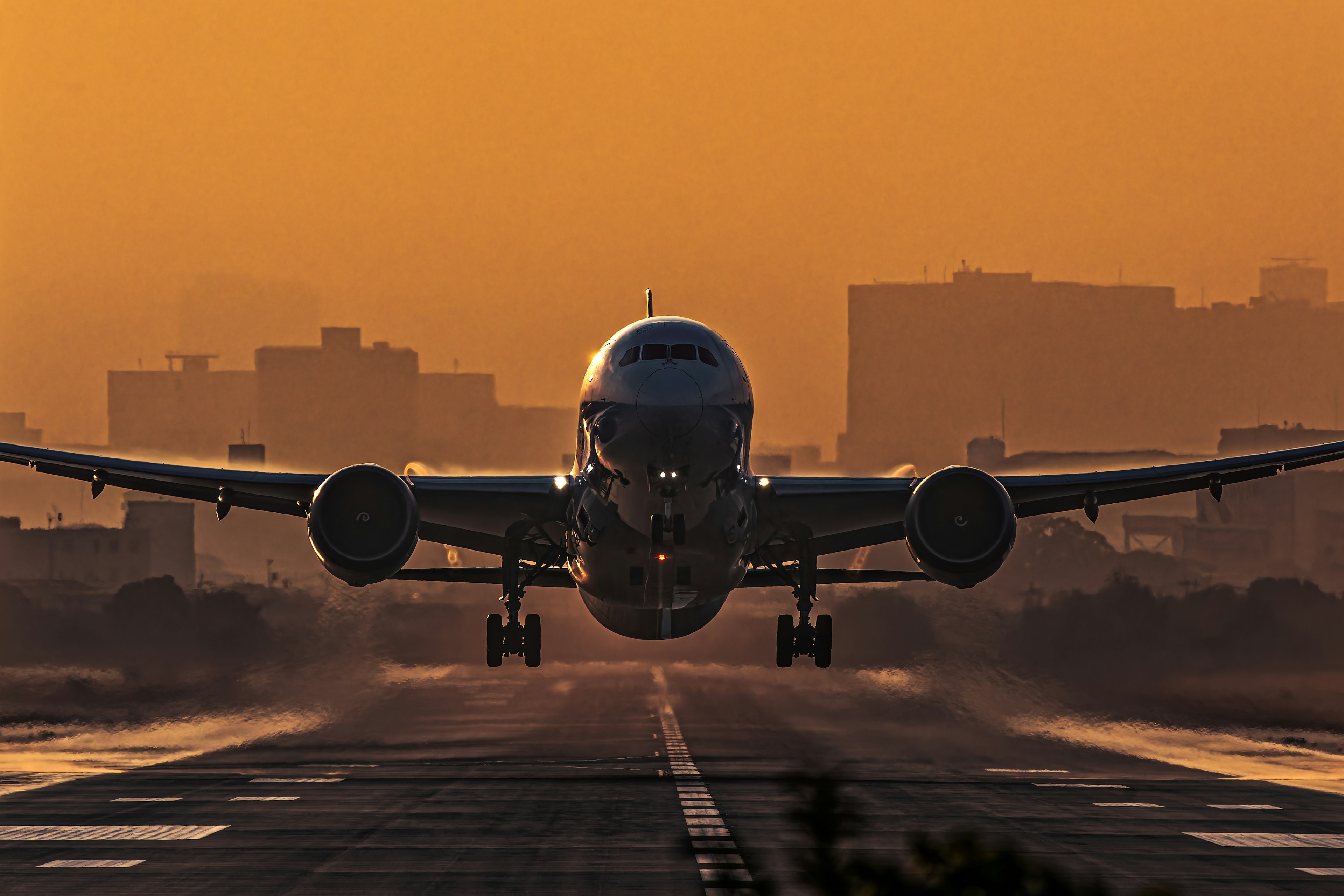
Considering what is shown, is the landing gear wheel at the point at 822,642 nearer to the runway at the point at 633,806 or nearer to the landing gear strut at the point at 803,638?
the landing gear strut at the point at 803,638

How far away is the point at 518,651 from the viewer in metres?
44.0

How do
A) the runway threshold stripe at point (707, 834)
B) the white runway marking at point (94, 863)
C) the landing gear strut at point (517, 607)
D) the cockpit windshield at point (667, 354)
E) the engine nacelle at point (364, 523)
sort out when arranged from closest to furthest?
the runway threshold stripe at point (707, 834), the cockpit windshield at point (667, 354), the engine nacelle at point (364, 523), the landing gear strut at point (517, 607), the white runway marking at point (94, 863)

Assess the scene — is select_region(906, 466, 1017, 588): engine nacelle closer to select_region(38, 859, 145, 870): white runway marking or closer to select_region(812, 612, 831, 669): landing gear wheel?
select_region(812, 612, 831, 669): landing gear wheel

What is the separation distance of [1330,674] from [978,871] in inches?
4852

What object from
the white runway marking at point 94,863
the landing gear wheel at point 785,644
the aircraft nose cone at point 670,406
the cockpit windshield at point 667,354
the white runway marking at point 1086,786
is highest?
the cockpit windshield at point 667,354

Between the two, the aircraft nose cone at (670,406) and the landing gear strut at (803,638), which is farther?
the landing gear strut at (803,638)

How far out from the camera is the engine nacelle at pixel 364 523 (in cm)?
3422

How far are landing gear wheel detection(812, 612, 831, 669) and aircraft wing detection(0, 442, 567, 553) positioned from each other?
10.5m

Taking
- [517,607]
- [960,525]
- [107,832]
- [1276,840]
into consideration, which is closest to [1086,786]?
[1276,840]

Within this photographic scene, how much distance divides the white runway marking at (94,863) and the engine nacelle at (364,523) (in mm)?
20618

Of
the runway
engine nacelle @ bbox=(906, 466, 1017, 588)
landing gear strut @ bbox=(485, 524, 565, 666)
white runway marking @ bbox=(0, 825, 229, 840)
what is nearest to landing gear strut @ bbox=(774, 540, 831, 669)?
the runway

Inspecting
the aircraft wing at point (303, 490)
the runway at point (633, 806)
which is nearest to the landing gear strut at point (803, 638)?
the runway at point (633, 806)

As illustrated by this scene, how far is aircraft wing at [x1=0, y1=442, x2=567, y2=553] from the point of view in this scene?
124ft

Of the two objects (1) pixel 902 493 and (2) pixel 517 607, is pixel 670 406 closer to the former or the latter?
(1) pixel 902 493
